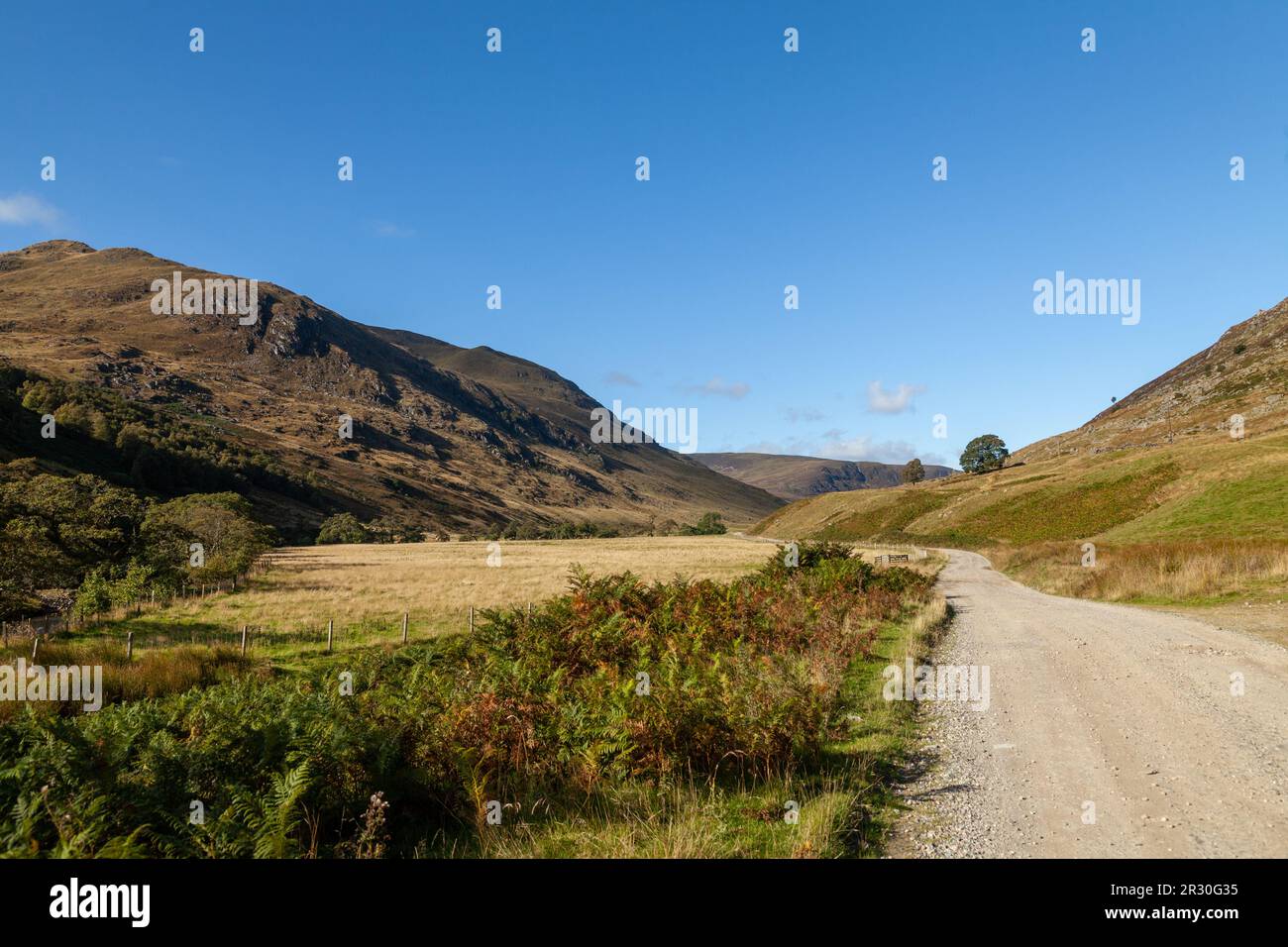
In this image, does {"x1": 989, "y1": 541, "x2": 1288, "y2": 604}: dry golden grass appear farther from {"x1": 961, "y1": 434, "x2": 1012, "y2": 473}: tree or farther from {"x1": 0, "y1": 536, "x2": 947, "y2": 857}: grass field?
{"x1": 961, "y1": 434, "x2": 1012, "y2": 473}: tree

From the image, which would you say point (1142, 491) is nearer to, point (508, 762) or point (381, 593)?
point (381, 593)

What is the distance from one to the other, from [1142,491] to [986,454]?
83.5 metres

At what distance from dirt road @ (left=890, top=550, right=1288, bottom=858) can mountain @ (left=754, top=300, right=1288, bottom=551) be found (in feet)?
66.4

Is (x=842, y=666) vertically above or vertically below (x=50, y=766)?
below

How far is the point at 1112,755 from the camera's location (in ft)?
25.2

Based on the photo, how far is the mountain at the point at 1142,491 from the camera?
43156 millimetres

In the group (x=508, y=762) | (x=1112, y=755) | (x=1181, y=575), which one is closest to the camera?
(x=1112, y=755)

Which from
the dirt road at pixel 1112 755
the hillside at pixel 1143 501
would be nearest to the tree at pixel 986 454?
the hillside at pixel 1143 501

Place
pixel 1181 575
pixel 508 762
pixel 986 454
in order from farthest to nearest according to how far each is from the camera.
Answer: pixel 986 454 < pixel 1181 575 < pixel 508 762

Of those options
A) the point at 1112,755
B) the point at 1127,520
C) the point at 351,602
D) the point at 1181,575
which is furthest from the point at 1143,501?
the point at 351,602
